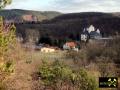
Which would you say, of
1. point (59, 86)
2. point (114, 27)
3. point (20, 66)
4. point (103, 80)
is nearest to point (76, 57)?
point (20, 66)

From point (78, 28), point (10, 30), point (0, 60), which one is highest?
point (10, 30)

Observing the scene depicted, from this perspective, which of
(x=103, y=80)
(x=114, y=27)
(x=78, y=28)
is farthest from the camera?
(x=78, y=28)

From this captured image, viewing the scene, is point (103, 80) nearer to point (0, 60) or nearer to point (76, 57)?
point (0, 60)

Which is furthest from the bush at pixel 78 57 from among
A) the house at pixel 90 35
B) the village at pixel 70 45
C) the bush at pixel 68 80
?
the house at pixel 90 35

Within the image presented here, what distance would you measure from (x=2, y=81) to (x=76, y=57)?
3006cm

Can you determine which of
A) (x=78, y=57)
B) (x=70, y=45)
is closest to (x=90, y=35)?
(x=70, y=45)

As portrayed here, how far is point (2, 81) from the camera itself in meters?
12.4

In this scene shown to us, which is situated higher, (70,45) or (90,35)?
(70,45)

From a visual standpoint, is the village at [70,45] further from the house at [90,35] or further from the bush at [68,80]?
the bush at [68,80]

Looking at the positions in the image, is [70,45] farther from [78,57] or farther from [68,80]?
[68,80]

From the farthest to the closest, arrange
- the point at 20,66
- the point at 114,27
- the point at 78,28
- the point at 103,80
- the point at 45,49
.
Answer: the point at 78,28 < the point at 114,27 < the point at 45,49 < the point at 20,66 < the point at 103,80

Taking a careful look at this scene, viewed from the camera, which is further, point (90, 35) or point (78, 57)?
point (90, 35)

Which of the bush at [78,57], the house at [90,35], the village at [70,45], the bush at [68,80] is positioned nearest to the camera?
the bush at [68,80]

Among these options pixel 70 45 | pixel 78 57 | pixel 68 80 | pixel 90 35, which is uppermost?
pixel 68 80
